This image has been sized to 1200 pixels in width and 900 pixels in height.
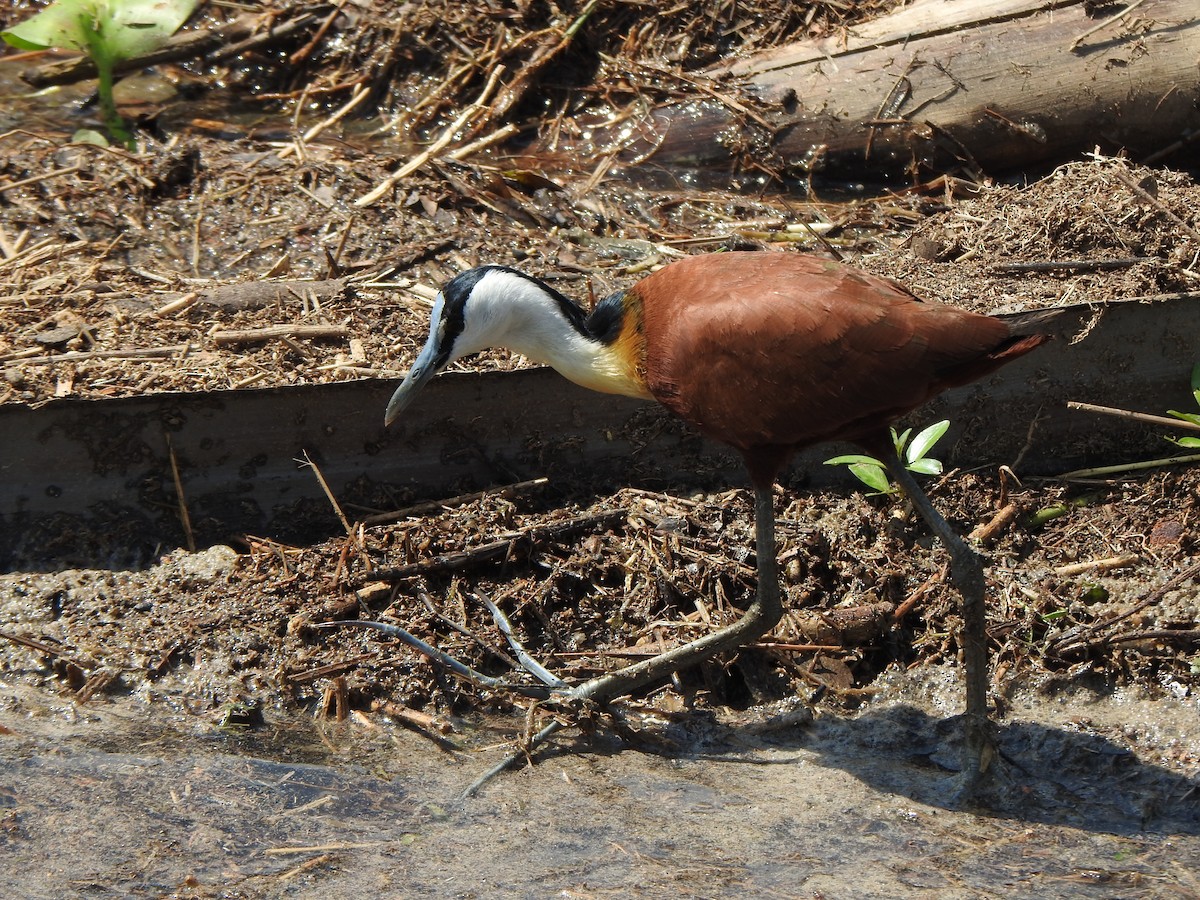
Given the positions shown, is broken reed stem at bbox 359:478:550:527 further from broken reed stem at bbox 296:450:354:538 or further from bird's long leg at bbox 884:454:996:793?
bird's long leg at bbox 884:454:996:793

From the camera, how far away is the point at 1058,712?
169 inches

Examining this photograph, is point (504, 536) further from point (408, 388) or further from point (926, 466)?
point (926, 466)

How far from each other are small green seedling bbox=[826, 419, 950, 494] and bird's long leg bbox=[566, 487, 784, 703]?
0.65 meters

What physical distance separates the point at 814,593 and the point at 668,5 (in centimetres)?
465

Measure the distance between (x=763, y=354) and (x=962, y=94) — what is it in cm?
363

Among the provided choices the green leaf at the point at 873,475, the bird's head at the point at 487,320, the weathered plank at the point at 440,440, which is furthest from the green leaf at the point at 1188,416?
the bird's head at the point at 487,320

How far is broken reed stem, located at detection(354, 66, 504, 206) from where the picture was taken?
6.38 metres

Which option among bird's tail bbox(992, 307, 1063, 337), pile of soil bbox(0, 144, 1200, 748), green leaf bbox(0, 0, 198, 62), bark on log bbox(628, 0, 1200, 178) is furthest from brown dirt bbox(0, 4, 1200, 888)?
bird's tail bbox(992, 307, 1063, 337)

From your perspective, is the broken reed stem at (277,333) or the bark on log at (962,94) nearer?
the broken reed stem at (277,333)

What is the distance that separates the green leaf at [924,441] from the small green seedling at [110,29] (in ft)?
15.7

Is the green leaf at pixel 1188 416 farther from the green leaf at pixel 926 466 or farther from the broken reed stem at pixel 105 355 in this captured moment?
the broken reed stem at pixel 105 355

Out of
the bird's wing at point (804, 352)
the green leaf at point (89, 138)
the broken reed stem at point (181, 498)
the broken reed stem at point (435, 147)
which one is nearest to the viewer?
the bird's wing at point (804, 352)

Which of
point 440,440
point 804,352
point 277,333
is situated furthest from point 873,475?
point 277,333

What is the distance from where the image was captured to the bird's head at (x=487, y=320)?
14.0 feet
